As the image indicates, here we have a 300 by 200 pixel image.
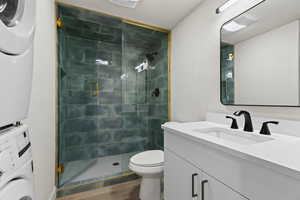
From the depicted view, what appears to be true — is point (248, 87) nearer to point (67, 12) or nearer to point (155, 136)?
point (155, 136)

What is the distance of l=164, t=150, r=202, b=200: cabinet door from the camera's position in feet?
2.74

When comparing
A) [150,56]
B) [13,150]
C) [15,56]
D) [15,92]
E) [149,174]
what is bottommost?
[149,174]

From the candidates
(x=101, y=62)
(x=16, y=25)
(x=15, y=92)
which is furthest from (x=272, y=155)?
(x=101, y=62)

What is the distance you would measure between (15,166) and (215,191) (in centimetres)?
88

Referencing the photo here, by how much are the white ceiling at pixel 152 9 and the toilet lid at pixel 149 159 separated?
183 cm

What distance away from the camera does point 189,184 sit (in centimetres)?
89

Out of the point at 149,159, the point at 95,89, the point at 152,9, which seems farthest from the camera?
the point at 95,89

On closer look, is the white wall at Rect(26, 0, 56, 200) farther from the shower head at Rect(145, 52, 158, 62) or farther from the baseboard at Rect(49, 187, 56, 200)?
the shower head at Rect(145, 52, 158, 62)

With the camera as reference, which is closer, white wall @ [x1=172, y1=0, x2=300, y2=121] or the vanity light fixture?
the vanity light fixture

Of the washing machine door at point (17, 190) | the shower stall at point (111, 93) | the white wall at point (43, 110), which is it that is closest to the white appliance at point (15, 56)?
the washing machine door at point (17, 190)

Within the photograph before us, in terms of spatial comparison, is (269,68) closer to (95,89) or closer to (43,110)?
(43,110)

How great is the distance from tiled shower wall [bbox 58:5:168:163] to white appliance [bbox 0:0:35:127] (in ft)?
5.32

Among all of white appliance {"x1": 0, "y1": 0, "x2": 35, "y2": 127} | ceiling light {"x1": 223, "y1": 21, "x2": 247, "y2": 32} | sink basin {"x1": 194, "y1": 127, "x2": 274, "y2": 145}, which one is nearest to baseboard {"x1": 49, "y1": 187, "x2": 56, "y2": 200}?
white appliance {"x1": 0, "y1": 0, "x2": 35, "y2": 127}

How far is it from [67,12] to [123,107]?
64.2 inches
